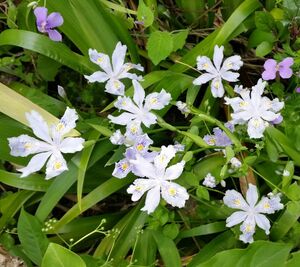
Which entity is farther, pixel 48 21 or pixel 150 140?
pixel 48 21

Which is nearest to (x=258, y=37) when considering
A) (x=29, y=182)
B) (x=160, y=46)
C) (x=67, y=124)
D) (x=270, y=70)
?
(x=270, y=70)

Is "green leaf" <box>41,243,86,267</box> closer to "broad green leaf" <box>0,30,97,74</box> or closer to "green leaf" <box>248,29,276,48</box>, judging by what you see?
"broad green leaf" <box>0,30,97,74</box>

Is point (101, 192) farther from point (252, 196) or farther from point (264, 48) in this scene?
point (264, 48)

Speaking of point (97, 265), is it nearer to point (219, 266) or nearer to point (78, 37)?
point (219, 266)

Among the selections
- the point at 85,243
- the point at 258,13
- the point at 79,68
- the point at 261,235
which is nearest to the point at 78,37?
the point at 79,68

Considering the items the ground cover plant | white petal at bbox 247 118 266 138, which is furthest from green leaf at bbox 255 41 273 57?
white petal at bbox 247 118 266 138

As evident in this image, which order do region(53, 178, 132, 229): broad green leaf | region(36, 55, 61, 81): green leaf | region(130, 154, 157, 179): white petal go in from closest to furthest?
1. region(130, 154, 157, 179): white petal
2. region(53, 178, 132, 229): broad green leaf
3. region(36, 55, 61, 81): green leaf

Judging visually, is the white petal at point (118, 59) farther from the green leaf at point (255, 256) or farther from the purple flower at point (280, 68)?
the green leaf at point (255, 256)

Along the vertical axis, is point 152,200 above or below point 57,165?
below
